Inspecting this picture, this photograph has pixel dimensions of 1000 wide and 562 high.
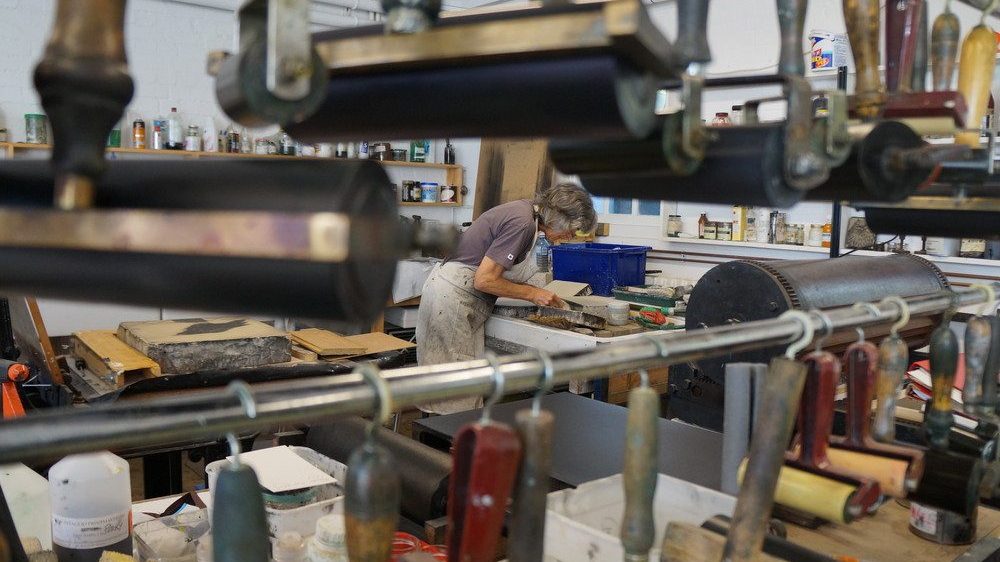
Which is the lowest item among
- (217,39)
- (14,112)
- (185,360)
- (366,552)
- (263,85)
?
(185,360)

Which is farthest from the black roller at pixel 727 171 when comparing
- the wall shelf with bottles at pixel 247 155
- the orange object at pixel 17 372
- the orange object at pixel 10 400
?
the wall shelf with bottles at pixel 247 155

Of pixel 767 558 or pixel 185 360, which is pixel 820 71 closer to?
pixel 185 360

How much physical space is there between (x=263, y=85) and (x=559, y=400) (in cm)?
197

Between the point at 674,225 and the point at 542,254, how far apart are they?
0.99 m

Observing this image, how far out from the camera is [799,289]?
6.31ft

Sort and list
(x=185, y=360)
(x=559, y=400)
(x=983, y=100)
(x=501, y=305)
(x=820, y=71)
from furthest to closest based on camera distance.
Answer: (x=820, y=71)
(x=501, y=305)
(x=185, y=360)
(x=559, y=400)
(x=983, y=100)

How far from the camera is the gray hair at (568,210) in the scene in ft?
12.8

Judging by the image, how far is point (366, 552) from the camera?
0.66m

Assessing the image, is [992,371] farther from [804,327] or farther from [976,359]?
[804,327]

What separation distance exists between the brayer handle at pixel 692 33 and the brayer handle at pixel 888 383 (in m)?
0.65

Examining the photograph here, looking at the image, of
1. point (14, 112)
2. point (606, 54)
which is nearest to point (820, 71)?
point (606, 54)

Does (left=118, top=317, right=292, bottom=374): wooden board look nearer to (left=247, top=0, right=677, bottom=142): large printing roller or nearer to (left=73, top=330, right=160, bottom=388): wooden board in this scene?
(left=73, top=330, right=160, bottom=388): wooden board

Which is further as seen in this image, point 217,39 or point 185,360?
point 217,39

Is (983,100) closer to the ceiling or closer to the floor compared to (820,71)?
closer to the floor
